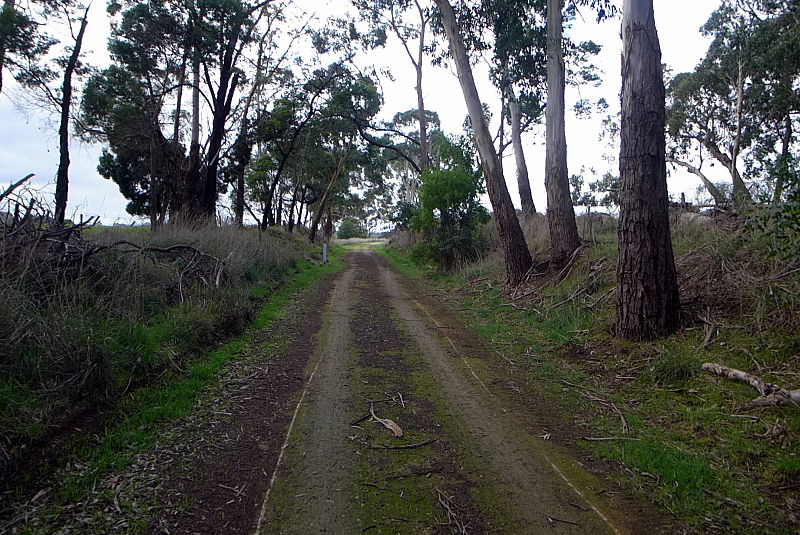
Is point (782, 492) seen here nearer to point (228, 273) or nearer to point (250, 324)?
point (250, 324)

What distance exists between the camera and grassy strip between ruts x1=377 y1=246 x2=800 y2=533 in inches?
143

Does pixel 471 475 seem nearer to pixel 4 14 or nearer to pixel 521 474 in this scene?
pixel 521 474

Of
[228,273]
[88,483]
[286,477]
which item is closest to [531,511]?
[286,477]

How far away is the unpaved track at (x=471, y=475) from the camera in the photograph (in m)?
3.34

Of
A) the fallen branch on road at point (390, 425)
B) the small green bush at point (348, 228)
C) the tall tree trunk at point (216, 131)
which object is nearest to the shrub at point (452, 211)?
the tall tree trunk at point (216, 131)

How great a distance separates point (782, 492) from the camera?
11.9 feet

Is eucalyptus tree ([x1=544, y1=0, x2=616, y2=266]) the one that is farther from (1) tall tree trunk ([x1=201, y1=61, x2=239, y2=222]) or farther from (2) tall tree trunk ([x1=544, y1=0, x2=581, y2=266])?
(1) tall tree trunk ([x1=201, y1=61, x2=239, y2=222])

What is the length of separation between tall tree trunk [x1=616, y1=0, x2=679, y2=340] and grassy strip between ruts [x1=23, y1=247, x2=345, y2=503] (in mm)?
5670

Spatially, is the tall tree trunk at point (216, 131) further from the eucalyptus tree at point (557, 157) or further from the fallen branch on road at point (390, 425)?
the fallen branch on road at point (390, 425)

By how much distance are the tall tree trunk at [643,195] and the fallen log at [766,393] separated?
166 cm

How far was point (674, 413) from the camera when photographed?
5.12m

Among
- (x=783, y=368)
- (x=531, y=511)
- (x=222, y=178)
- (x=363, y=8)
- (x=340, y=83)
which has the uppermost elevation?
(x=363, y=8)

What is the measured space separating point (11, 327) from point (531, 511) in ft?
16.2

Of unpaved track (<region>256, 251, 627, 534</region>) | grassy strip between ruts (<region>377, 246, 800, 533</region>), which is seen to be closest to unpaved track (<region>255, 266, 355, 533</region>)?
unpaved track (<region>256, 251, 627, 534</region>)
